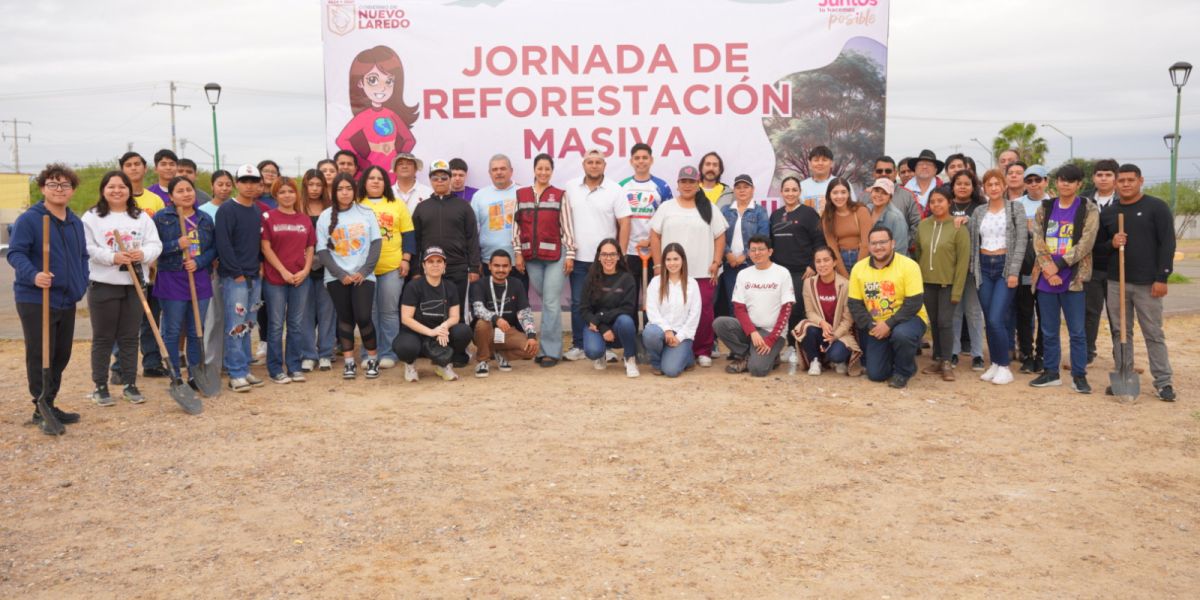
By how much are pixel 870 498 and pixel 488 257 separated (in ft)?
14.9

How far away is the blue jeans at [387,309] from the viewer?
743 cm

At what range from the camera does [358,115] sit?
8.71 metres

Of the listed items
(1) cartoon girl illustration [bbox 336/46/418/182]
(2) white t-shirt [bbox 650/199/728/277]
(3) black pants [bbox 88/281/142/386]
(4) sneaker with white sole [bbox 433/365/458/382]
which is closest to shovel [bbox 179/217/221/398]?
(3) black pants [bbox 88/281/142/386]

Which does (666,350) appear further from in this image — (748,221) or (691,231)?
(748,221)

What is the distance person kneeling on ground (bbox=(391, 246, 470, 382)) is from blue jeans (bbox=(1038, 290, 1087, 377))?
455 centimetres

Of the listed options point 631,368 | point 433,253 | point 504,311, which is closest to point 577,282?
point 504,311

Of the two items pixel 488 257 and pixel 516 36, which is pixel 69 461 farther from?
pixel 516 36

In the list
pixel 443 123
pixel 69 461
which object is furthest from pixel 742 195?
pixel 69 461

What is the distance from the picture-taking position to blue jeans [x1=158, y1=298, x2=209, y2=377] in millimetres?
6574

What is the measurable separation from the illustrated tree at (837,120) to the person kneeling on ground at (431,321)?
137 inches

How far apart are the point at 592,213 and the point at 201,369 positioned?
340 cm

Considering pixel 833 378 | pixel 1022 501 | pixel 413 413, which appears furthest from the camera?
pixel 833 378

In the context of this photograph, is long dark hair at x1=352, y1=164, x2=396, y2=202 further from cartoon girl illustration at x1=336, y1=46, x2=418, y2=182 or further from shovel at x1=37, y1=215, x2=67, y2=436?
shovel at x1=37, y1=215, x2=67, y2=436

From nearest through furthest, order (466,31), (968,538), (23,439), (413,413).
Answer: (968,538), (23,439), (413,413), (466,31)
